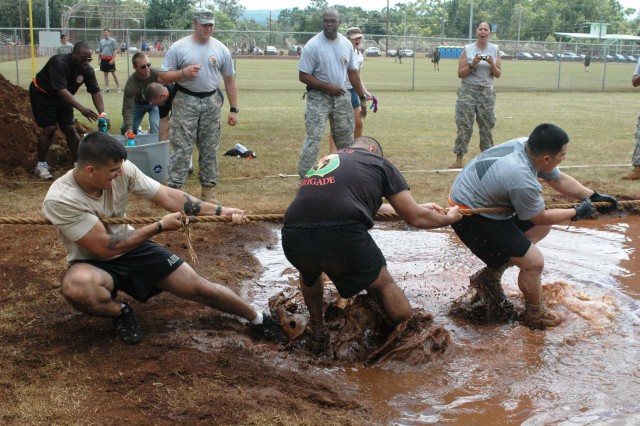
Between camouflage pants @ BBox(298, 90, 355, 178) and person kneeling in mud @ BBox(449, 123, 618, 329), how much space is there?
3.10 meters

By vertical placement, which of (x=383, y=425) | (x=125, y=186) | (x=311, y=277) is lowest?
(x=383, y=425)

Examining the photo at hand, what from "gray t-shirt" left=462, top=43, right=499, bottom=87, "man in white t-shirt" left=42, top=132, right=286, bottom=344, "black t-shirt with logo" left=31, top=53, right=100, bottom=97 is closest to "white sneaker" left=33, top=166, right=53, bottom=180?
"black t-shirt with logo" left=31, top=53, right=100, bottom=97

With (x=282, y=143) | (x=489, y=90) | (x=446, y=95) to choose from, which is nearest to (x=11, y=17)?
(x=446, y=95)

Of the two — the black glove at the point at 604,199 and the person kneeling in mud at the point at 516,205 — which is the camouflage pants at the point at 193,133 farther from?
the black glove at the point at 604,199

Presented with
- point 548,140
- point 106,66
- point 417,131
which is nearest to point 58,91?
point 548,140

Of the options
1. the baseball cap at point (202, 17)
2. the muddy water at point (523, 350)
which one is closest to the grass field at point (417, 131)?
the muddy water at point (523, 350)

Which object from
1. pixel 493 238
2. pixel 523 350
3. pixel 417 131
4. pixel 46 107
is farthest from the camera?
pixel 417 131

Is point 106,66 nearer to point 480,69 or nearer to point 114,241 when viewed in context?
point 480,69

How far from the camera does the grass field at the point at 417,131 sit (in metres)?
9.18

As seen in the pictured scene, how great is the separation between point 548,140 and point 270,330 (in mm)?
2323

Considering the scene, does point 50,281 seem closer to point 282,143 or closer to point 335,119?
point 335,119

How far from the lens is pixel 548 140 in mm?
4992

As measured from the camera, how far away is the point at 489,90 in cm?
1011

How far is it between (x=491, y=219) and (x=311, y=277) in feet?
4.63
